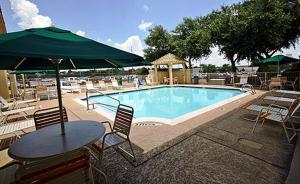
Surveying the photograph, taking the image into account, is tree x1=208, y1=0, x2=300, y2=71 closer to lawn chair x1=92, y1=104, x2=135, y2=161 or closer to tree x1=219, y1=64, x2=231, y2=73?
tree x1=219, y1=64, x2=231, y2=73

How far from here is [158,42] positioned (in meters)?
23.8

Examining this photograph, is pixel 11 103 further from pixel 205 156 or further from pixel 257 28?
pixel 257 28

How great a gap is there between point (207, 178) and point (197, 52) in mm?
17643

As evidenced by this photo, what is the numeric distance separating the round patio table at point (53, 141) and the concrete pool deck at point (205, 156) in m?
0.79

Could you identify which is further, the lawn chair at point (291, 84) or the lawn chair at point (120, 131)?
the lawn chair at point (291, 84)

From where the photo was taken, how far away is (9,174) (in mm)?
2250

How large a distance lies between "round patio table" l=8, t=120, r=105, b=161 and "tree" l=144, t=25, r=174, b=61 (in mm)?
21847

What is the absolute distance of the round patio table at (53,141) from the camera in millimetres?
1975

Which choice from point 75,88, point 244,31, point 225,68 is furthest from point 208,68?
point 75,88

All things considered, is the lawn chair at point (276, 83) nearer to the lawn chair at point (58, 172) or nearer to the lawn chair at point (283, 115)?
the lawn chair at point (283, 115)

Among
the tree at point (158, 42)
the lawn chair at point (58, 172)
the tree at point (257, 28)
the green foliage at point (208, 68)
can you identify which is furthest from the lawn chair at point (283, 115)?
the tree at point (158, 42)

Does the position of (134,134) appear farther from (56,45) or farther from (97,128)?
(56,45)

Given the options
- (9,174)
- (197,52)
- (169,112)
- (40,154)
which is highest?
(197,52)

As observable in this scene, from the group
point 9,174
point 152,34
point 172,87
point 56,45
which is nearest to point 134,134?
point 9,174
